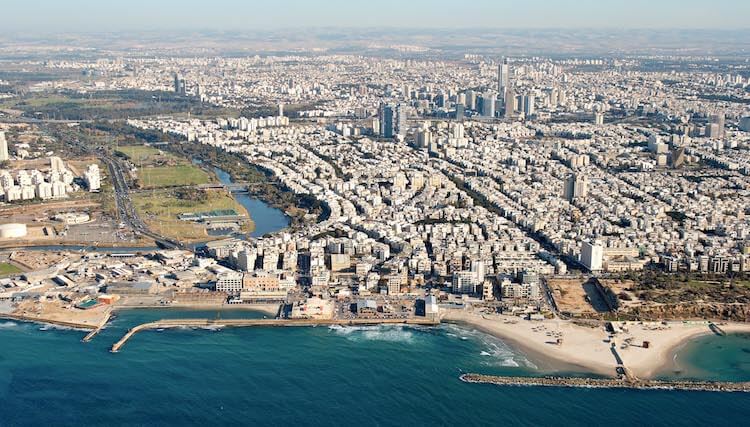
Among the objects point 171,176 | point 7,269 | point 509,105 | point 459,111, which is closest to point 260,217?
point 171,176

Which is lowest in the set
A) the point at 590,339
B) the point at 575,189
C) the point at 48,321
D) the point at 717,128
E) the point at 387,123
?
the point at 48,321

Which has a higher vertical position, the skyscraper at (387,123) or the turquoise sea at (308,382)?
the skyscraper at (387,123)

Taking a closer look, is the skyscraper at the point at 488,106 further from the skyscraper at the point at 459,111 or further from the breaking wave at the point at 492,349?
the breaking wave at the point at 492,349

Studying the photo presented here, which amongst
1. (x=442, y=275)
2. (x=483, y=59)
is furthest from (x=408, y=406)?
(x=483, y=59)

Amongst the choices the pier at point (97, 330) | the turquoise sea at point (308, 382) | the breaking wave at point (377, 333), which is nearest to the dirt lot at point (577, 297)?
the turquoise sea at point (308, 382)

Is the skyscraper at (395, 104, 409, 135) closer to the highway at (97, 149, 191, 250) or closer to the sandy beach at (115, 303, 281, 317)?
the highway at (97, 149, 191, 250)

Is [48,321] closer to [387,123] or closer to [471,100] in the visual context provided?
[387,123]

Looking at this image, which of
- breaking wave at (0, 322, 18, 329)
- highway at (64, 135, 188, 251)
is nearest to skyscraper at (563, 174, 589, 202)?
highway at (64, 135, 188, 251)
